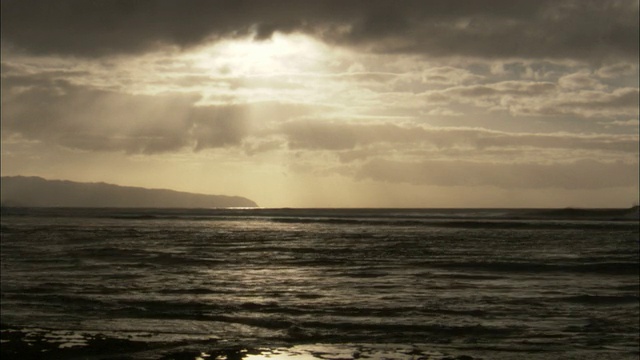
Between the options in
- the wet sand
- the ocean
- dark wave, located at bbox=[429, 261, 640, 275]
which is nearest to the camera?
the wet sand

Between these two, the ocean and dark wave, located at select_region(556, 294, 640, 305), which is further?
dark wave, located at select_region(556, 294, 640, 305)

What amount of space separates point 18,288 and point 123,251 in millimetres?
14840

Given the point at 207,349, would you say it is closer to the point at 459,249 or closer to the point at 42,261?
the point at 42,261

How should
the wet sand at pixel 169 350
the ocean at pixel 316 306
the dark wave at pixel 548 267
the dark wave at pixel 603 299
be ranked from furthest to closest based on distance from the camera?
the dark wave at pixel 548 267
the dark wave at pixel 603 299
the ocean at pixel 316 306
the wet sand at pixel 169 350

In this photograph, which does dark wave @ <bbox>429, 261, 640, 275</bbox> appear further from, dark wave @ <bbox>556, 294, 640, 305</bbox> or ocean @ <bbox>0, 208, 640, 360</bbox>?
dark wave @ <bbox>556, 294, 640, 305</bbox>

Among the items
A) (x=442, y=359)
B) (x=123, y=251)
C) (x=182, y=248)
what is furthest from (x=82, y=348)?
(x=182, y=248)

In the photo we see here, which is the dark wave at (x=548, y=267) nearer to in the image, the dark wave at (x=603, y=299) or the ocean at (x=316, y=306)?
the ocean at (x=316, y=306)

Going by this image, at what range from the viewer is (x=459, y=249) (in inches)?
1566

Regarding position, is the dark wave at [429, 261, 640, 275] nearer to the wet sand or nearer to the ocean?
the ocean

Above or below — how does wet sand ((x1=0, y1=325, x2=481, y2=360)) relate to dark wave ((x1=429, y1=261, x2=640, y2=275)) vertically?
below

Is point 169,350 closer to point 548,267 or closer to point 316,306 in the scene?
point 316,306

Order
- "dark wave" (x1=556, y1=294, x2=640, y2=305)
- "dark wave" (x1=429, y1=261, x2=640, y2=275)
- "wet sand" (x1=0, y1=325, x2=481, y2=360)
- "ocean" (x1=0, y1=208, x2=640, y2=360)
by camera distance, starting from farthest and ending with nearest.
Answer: "dark wave" (x1=429, y1=261, x2=640, y2=275), "dark wave" (x1=556, y1=294, x2=640, y2=305), "ocean" (x1=0, y1=208, x2=640, y2=360), "wet sand" (x1=0, y1=325, x2=481, y2=360)

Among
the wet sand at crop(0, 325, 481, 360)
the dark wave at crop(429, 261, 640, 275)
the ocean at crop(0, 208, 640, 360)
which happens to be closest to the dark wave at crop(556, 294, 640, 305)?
the ocean at crop(0, 208, 640, 360)

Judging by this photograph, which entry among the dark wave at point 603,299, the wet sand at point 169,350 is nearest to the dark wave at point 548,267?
the dark wave at point 603,299
